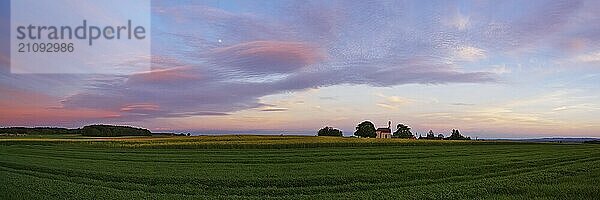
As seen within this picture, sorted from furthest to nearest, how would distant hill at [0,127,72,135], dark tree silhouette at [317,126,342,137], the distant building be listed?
the distant building
dark tree silhouette at [317,126,342,137]
distant hill at [0,127,72,135]

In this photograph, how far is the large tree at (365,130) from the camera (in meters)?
52.6

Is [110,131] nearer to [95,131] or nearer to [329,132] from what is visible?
[95,131]

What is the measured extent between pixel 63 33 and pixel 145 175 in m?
4.74

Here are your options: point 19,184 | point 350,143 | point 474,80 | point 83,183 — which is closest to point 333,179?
point 83,183

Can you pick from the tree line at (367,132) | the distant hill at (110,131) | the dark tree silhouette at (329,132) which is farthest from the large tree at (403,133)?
the distant hill at (110,131)

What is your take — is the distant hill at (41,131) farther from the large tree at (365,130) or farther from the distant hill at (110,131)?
the large tree at (365,130)

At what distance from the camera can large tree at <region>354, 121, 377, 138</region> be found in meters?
52.6

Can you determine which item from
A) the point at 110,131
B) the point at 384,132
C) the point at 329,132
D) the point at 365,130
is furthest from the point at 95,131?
the point at 384,132

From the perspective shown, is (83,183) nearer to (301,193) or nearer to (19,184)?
(19,184)

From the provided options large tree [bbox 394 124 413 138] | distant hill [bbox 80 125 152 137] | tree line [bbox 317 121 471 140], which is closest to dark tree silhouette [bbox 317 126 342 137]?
tree line [bbox 317 121 471 140]

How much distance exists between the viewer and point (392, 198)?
10656 mm

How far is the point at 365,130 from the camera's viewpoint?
54.5 meters

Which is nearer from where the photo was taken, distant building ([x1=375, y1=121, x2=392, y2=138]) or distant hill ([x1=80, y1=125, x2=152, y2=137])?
distant hill ([x1=80, y1=125, x2=152, y2=137])

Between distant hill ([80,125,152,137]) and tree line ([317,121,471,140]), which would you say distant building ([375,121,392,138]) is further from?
distant hill ([80,125,152,137])
